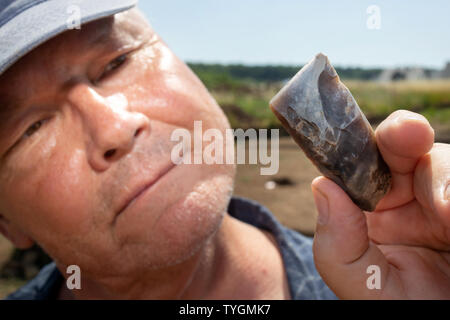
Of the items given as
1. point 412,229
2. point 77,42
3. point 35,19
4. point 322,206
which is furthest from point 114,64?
point 412,229

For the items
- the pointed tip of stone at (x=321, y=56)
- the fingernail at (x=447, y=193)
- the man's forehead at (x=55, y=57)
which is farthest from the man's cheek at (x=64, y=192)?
the fingernail at (x=447, y=193)

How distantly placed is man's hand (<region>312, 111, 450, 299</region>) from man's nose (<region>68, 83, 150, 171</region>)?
764 millimetres

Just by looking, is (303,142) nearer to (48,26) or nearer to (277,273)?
(48,26)

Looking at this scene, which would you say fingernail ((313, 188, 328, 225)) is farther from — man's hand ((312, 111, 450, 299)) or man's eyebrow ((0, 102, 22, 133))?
man's eyebrow ((0, 102, 22, 133))

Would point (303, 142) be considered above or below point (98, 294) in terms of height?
above

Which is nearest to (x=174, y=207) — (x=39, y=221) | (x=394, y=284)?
(x=39, y=221)

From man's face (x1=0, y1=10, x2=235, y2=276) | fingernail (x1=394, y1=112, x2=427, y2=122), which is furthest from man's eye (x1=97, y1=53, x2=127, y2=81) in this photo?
fingernail (x1=394, y1=112, x2=427, y2=122)

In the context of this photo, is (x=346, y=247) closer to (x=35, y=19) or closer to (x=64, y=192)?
(x=64, y=192)

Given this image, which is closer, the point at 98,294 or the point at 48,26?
the point at 48,26

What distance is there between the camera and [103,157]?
152 cm

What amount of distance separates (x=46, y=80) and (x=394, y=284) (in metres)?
1.48

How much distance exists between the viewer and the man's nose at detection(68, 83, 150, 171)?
148 centimetres
